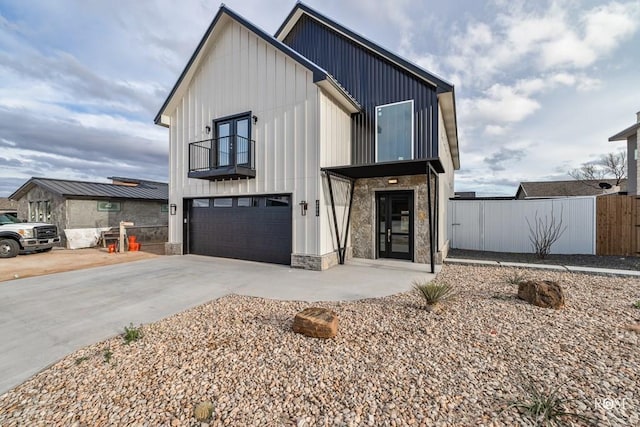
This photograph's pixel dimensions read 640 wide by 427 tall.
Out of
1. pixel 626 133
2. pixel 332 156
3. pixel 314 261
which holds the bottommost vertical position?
pixel 314 261

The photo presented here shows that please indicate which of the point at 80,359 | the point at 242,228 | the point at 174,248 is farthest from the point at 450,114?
the point at 174,248

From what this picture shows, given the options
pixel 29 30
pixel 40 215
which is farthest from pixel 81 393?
pixel 40 215

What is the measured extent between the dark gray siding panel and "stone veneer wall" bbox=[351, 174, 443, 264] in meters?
0.79

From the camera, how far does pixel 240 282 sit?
6316 mm

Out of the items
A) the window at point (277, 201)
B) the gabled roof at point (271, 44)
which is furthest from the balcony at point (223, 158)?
the gabled roof at point (271, 44)

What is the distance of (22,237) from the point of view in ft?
33.2

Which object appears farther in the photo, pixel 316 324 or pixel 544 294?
pixel 544 294

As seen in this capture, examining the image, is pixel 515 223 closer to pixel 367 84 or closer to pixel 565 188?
pixel 367 84

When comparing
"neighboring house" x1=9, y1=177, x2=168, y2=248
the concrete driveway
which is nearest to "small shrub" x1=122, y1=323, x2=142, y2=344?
the concrete driveway

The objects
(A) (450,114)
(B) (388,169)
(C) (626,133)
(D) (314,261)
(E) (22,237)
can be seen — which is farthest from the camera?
(C) (626,133)

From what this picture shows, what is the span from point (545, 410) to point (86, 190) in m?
18.4

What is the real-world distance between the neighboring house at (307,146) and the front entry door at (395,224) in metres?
0.03

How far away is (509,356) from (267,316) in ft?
10.3

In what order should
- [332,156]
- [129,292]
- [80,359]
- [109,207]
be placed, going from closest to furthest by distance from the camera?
[80,359] → [129,292] → [332,156] → [109,207]
